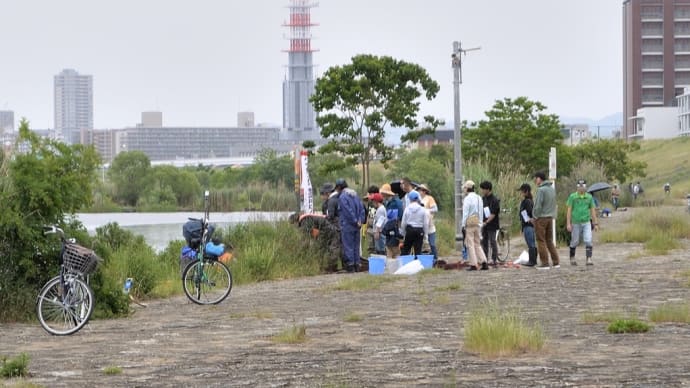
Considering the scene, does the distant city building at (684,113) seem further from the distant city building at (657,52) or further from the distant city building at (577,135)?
the distant city building at (577,135)

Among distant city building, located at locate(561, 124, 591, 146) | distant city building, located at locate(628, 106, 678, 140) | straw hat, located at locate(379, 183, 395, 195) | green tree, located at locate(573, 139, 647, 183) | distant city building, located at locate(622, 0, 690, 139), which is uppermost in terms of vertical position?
distant city building, located at locate(622, 0, 690, 139)

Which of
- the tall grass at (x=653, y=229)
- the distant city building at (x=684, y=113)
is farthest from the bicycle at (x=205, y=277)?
the distant city building at (x=684, y=113)

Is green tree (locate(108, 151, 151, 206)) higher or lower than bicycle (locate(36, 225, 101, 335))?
higher

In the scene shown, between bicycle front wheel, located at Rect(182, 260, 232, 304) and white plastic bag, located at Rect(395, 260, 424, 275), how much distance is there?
5459 mm

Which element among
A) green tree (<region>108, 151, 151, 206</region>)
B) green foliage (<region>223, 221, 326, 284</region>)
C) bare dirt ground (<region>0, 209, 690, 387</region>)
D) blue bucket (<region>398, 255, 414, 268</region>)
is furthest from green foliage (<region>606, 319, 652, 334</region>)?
green tree (<region>108, 151, 151, 206</region>)

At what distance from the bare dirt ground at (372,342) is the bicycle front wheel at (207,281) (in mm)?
271

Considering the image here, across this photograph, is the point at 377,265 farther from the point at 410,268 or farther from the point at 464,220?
the point at 464,220

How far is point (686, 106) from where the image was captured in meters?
157

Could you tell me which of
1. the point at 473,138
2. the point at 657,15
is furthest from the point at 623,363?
the point at 657,15

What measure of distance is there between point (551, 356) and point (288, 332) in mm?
3057

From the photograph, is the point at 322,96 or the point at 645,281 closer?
the point at 645,281

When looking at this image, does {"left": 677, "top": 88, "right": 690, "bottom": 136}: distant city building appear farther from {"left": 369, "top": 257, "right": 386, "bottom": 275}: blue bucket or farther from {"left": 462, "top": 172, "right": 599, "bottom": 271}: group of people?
{"left": 369, "top": 257, "right": 386, "bottom": 275}: blue bucket

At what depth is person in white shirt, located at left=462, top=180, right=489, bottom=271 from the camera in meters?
22.8

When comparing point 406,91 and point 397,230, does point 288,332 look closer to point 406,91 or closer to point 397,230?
point 397,230
